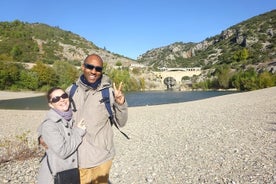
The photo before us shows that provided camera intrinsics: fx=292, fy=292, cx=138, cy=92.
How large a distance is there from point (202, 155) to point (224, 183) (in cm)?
258

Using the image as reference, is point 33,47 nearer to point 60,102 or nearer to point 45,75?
point 45,75

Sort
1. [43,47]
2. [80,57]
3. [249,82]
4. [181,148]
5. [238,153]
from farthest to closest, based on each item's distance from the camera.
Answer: [80,57], [43,47], [249,82], [181,148], [238,153]

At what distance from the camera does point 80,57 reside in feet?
490

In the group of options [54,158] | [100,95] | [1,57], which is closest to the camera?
[54,158]

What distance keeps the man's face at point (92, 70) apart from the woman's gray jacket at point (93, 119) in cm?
9

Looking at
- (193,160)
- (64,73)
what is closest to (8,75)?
(64,73)

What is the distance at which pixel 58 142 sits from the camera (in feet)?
9.94

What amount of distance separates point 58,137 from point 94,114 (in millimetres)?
511

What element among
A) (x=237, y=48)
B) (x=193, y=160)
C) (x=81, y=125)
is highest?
(x=237, y=48)

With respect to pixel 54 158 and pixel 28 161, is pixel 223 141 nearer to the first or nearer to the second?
pixel 28 161

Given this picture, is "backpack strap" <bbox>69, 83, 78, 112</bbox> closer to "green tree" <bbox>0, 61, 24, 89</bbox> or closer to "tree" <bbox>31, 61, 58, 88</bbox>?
"green tree" <bbox>0, 61, 24, 89</bbox>

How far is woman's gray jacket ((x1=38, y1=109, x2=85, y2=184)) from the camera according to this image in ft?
9.98

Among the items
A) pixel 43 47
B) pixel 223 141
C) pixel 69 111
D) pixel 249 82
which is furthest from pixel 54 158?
pixel 43 47

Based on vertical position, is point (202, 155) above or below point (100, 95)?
below
